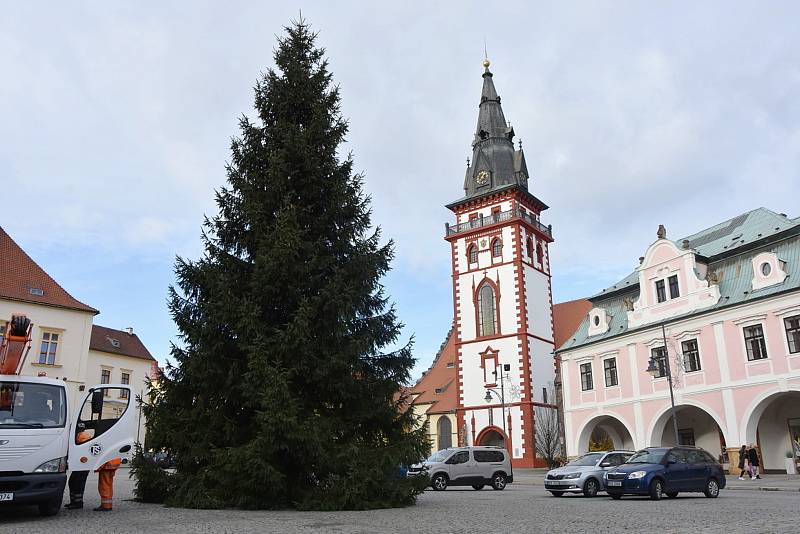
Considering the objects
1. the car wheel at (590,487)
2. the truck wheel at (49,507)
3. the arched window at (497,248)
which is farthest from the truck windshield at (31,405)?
the arched window at (497,248)

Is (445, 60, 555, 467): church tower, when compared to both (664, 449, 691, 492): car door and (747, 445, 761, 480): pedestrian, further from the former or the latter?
(664, 449, 691, 492): car door

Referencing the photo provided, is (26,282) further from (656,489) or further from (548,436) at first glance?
(656,489)

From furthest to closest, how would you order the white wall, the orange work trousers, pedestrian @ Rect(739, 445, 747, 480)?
1. the white wall
2. pedestrian @ Rect(739, 445, 747, 480)
3. the orange work trousers

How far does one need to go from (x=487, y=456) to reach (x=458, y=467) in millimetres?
1384

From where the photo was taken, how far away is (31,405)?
40.2ft

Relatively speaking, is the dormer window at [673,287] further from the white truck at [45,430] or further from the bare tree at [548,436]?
the white truck at [45,430]

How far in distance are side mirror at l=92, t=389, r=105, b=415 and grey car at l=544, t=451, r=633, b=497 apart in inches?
544

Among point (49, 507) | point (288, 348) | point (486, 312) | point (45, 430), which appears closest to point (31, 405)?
point (45, 430)

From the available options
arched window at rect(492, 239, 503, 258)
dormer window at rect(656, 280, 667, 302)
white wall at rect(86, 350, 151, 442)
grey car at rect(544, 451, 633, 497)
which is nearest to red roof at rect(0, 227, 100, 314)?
white wall at rect(86, 350, 151, 442)

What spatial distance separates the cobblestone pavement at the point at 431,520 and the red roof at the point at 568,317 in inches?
1682

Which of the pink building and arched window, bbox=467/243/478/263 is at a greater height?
arched window, bbox=467/243/478/263

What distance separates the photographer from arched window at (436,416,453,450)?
195ft

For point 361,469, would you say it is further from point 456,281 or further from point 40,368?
point 456,281

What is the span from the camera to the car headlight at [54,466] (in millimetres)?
11516
